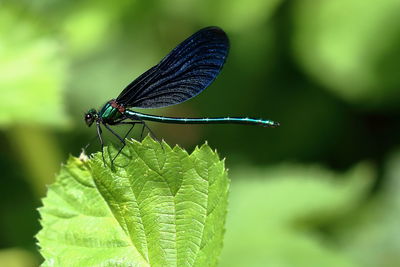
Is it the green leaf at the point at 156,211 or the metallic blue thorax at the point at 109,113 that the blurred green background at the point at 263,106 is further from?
the green leaf at the point at 156,211

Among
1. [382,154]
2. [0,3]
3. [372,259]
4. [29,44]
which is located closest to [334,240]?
[372,259]

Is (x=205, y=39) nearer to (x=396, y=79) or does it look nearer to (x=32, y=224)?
(x=32, y=224)

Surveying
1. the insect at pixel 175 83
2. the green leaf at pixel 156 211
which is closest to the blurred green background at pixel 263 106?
the insect at pixel 175 83

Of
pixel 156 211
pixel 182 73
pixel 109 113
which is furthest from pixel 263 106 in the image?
pixel 156 211

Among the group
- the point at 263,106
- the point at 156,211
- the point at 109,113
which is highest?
the point at 263,106

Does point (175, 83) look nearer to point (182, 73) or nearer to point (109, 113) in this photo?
point (182, 73)
